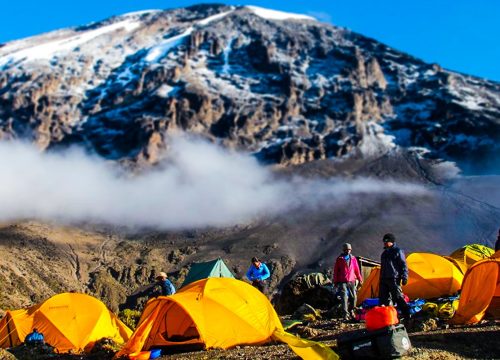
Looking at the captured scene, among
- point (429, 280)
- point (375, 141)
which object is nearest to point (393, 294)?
point (429, 280)

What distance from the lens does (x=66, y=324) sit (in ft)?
58.2

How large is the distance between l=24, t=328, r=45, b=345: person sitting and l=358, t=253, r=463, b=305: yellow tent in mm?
10993

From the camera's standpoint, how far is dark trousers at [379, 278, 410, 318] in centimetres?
1359

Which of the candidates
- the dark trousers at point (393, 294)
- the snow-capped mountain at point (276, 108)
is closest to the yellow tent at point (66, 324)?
the dark trousers at point (393, 294)

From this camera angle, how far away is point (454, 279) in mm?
19438

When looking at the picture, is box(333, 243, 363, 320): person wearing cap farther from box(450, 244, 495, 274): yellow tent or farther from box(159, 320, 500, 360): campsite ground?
box(450, 244, 495, 274): yellow tent

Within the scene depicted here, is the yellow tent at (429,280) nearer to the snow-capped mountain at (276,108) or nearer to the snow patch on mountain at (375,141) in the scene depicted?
the snow-capped mountain at (276,108)

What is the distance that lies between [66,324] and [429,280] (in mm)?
12172

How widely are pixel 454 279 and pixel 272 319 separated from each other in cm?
818

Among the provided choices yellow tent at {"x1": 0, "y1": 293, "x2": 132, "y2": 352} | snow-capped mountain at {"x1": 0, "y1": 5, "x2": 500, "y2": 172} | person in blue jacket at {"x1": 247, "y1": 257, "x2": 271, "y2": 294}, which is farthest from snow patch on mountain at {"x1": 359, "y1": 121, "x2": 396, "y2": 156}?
yellow tent at {"x1": 0, "y1": 293, "x2": 132, "y2": 352}

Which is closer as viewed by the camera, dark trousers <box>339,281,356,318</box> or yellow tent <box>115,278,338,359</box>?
yellow tent <box>115,278,338,359</box>

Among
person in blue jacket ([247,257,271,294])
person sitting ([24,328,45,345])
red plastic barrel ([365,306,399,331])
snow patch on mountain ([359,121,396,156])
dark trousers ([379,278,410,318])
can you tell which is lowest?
person sitting ([24,328,45,345])

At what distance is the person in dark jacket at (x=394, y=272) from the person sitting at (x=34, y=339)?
33.5 feet

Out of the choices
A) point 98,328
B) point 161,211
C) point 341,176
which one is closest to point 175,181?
point 161,211
